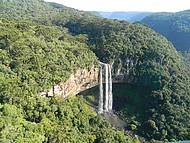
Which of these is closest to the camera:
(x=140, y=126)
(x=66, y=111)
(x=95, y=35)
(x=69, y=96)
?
(x=66, y=111)

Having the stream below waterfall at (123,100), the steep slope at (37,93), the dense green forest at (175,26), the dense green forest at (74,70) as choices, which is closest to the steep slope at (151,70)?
the dense green forest at (74,70)

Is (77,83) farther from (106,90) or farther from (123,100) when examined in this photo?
(123,100)

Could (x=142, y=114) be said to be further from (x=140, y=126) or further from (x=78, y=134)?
(x=78, y=134)

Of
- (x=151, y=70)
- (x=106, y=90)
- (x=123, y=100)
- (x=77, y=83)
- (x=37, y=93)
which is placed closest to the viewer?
(x=37, y=93)

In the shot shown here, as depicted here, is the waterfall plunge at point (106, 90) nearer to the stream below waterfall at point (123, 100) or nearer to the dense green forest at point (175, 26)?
the stream below waterfall at point (123, 100)

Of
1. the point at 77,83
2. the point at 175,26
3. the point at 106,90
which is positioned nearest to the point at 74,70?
the point at 77,83

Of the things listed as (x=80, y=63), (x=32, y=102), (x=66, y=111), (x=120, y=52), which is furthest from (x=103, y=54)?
(x=32, y=102)
